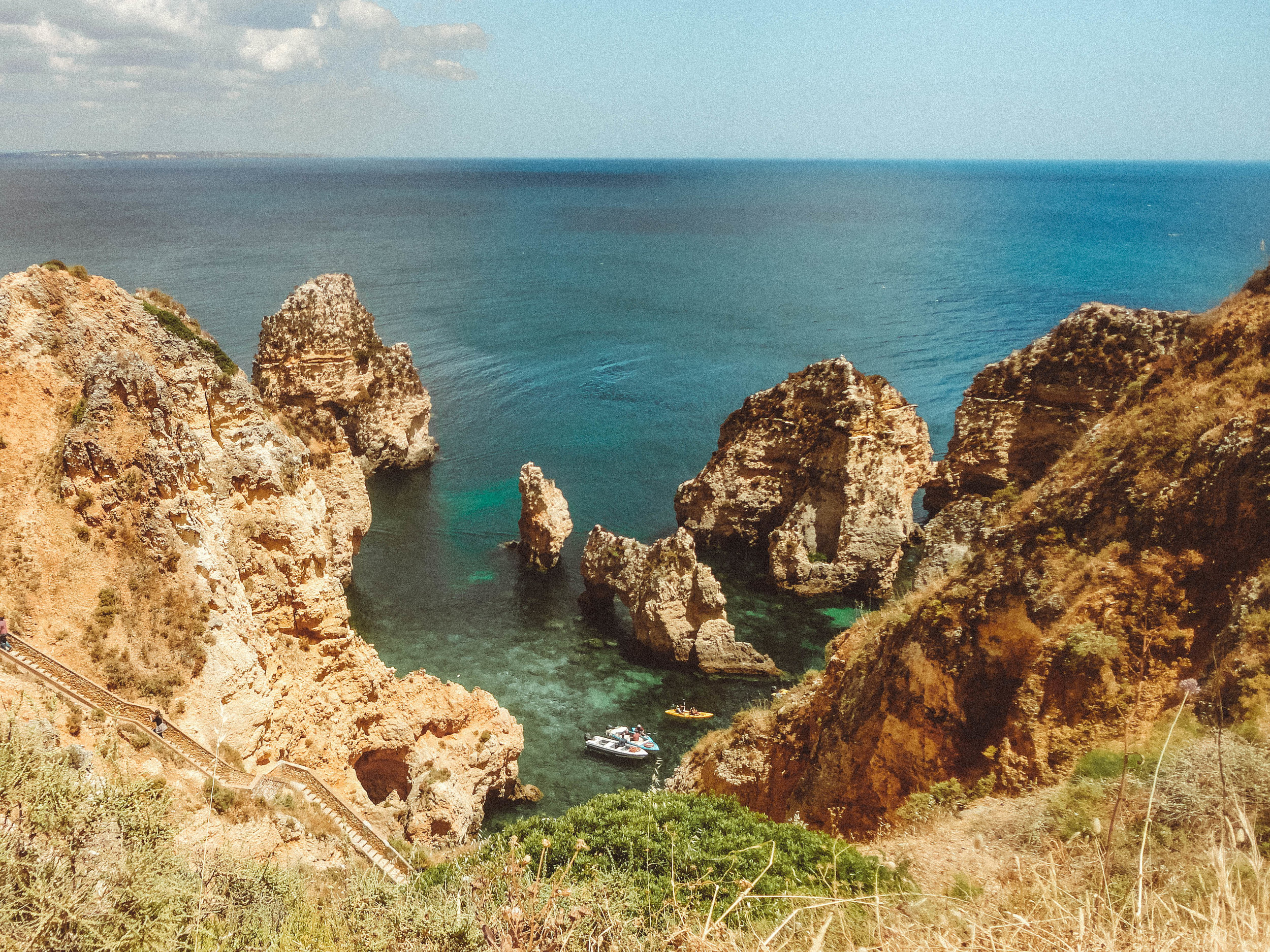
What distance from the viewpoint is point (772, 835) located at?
13.1 meters

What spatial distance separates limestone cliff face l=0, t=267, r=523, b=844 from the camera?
15.5m

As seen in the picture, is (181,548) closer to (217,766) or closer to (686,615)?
(217,766)

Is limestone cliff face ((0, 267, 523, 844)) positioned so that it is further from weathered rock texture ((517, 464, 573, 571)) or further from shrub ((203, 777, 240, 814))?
weathered rock texture ((517, 464, 573, 571))

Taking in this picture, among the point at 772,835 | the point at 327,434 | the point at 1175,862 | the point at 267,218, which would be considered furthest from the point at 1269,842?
the point at 267,218

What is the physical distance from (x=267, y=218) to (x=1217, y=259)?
584 feet

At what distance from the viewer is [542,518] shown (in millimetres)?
43781

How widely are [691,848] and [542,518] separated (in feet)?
105

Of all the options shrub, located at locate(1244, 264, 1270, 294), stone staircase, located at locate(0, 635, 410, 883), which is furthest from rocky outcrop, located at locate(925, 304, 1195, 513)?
stone staircase, located at locate(0, 635, 410, 883)

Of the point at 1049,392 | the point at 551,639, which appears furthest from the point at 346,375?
the point at 1049,392

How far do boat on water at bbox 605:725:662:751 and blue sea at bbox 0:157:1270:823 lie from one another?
2.80 ft

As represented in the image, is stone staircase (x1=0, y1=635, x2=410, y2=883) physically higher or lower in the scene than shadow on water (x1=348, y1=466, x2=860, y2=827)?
higher

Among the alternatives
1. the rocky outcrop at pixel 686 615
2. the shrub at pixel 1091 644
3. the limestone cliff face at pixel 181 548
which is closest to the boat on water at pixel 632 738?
the rocky outcrop at pixel 686 615

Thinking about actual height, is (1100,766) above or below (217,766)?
above

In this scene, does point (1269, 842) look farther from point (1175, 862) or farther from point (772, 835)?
point (772, 835)
